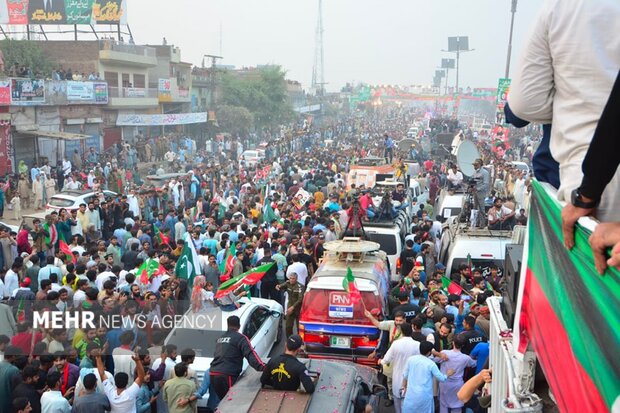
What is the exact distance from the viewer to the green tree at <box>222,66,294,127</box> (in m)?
55.9

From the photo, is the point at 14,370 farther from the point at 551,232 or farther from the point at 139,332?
the point at 551,232

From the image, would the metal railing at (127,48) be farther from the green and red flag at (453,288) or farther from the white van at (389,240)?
the green and red flag at (453,288)

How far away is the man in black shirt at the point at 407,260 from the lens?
11909 millimetres

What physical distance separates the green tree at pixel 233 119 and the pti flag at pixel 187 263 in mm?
39223

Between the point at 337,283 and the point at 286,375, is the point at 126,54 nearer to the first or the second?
the point at 337,283

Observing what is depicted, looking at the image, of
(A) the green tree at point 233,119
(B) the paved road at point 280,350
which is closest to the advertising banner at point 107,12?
(A) the green tree at point 233,119

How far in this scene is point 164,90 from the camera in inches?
1727

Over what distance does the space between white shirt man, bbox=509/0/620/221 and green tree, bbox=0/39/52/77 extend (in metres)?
39.6

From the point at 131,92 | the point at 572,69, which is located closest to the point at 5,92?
the point at 131,92

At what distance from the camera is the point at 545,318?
237 cm

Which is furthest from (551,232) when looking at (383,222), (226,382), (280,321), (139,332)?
(383,222)

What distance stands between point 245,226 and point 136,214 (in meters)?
4.37

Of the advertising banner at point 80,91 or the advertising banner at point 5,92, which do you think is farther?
the advertising banner at point 80,91

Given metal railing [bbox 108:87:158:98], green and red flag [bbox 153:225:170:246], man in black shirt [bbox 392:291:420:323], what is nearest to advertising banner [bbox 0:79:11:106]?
metal railing [bbox 108:87:158:98]
